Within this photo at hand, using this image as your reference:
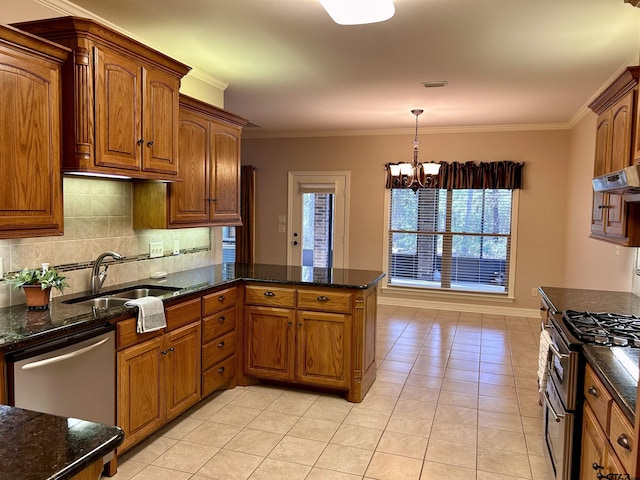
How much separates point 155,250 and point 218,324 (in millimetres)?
784

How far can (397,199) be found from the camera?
22.3 feet

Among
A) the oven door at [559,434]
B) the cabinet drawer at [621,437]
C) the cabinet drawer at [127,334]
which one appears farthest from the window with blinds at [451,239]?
the cabinet drawer at [621,437]

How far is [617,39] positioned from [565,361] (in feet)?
7.53

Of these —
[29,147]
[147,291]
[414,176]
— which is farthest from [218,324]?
[414,176]

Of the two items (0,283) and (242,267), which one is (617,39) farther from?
(0,283)

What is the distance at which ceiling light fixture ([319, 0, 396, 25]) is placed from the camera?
2369mm

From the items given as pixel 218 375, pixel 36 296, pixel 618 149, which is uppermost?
pixel 618 149

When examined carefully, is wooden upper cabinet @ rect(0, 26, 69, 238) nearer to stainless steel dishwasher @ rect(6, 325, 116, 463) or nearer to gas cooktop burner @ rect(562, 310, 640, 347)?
stainless steel dishwasher @ rect(6, 325, 116, 463)

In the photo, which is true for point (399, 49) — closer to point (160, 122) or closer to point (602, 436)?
point (160, 122)

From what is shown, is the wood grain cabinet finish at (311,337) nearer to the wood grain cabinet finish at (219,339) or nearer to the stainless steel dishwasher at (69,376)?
the wood grain cabinet finish at (219,339)

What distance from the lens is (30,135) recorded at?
2.18 metres

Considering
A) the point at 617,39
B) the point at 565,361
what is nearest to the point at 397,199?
the point at 617,39

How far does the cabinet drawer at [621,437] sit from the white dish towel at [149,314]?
219 cm

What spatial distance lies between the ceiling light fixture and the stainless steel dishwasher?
6.61ft
